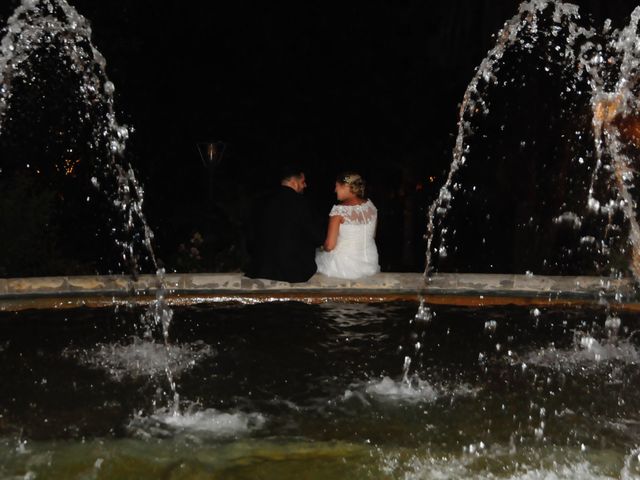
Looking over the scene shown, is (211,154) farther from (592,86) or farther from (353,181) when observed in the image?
(592,86)

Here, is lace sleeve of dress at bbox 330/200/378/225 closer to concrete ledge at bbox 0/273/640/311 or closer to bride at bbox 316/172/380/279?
bride at bbox 316/172/380/279

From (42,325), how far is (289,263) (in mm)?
2465

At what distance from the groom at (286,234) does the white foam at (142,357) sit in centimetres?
197

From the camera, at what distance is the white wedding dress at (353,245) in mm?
8602

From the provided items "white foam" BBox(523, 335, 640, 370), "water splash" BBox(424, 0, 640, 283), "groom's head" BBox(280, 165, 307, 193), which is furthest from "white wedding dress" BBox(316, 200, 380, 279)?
"water splash" BBox(424, 0, 640, 283)

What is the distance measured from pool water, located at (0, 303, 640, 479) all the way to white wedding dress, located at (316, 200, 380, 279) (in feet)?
2.46

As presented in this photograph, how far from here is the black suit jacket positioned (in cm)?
845

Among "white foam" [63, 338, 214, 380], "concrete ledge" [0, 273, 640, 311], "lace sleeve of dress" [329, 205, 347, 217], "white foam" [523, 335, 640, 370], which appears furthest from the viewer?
"lace sleeve of dress" [329, 205, 347, 217]

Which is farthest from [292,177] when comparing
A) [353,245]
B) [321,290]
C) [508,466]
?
[508,466]

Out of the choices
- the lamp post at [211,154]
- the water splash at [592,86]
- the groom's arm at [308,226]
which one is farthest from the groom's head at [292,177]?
the lamp post at [211,154]

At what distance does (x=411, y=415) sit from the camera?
16.4ft

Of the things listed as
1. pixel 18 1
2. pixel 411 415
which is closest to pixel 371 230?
pixel 411 415

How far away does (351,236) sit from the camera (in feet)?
28.2

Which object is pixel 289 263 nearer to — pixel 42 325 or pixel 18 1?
pixel 42 325
